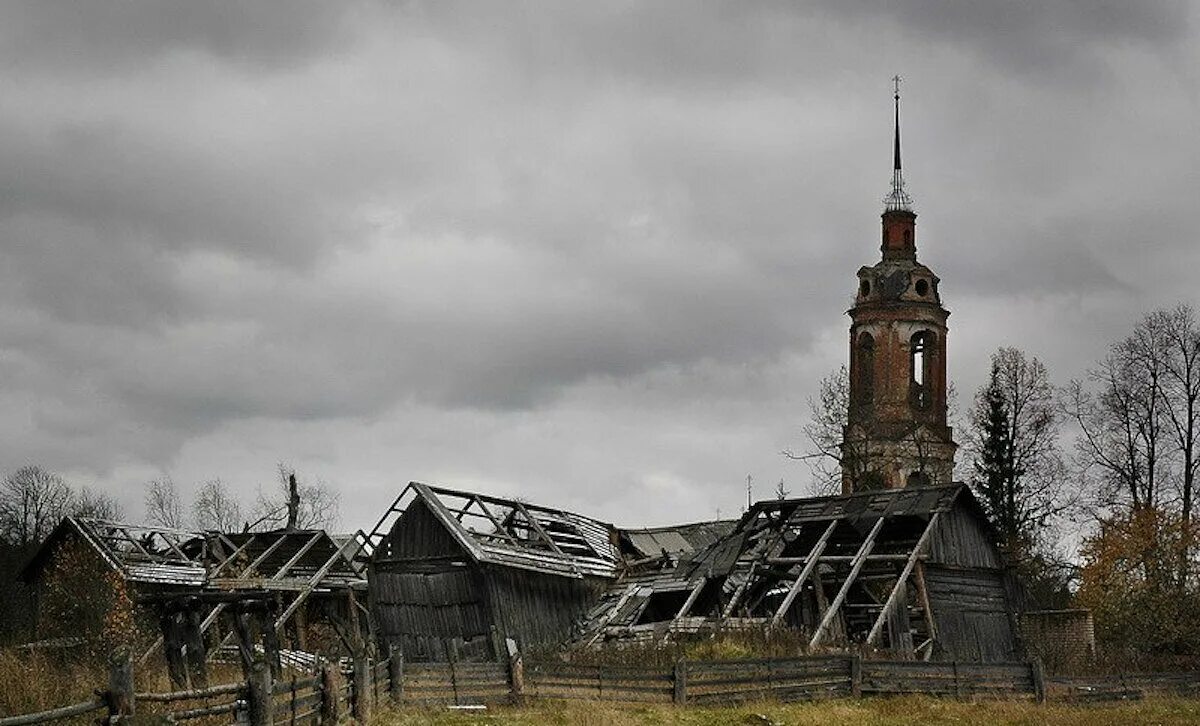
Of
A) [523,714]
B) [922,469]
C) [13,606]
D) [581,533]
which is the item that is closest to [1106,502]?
[922,469]

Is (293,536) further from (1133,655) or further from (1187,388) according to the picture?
(1187,388)

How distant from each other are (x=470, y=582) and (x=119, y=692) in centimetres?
2232

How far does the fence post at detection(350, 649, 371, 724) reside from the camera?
2238cm

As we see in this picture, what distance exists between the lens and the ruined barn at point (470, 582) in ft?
123

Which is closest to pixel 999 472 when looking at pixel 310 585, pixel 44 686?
pixel 310 585

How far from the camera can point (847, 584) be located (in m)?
34.8

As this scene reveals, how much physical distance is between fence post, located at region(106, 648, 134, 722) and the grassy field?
7.02 metres

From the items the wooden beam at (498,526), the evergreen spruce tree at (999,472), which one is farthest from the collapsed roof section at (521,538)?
the evergreen spruce tree at (999,472)

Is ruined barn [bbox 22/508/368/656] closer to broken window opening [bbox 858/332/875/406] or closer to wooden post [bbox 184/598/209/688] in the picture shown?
wooden post [bbox 184/598/209/688]

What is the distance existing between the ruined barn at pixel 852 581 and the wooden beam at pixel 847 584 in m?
0.05

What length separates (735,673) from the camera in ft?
89.8

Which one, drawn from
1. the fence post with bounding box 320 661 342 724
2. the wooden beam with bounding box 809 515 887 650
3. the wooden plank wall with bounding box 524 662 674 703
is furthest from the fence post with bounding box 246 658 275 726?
the wooden beam with bounding box 809 515 887 650

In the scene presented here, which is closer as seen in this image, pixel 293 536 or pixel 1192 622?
pixel 1192 622

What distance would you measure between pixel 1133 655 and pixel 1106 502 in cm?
1202
